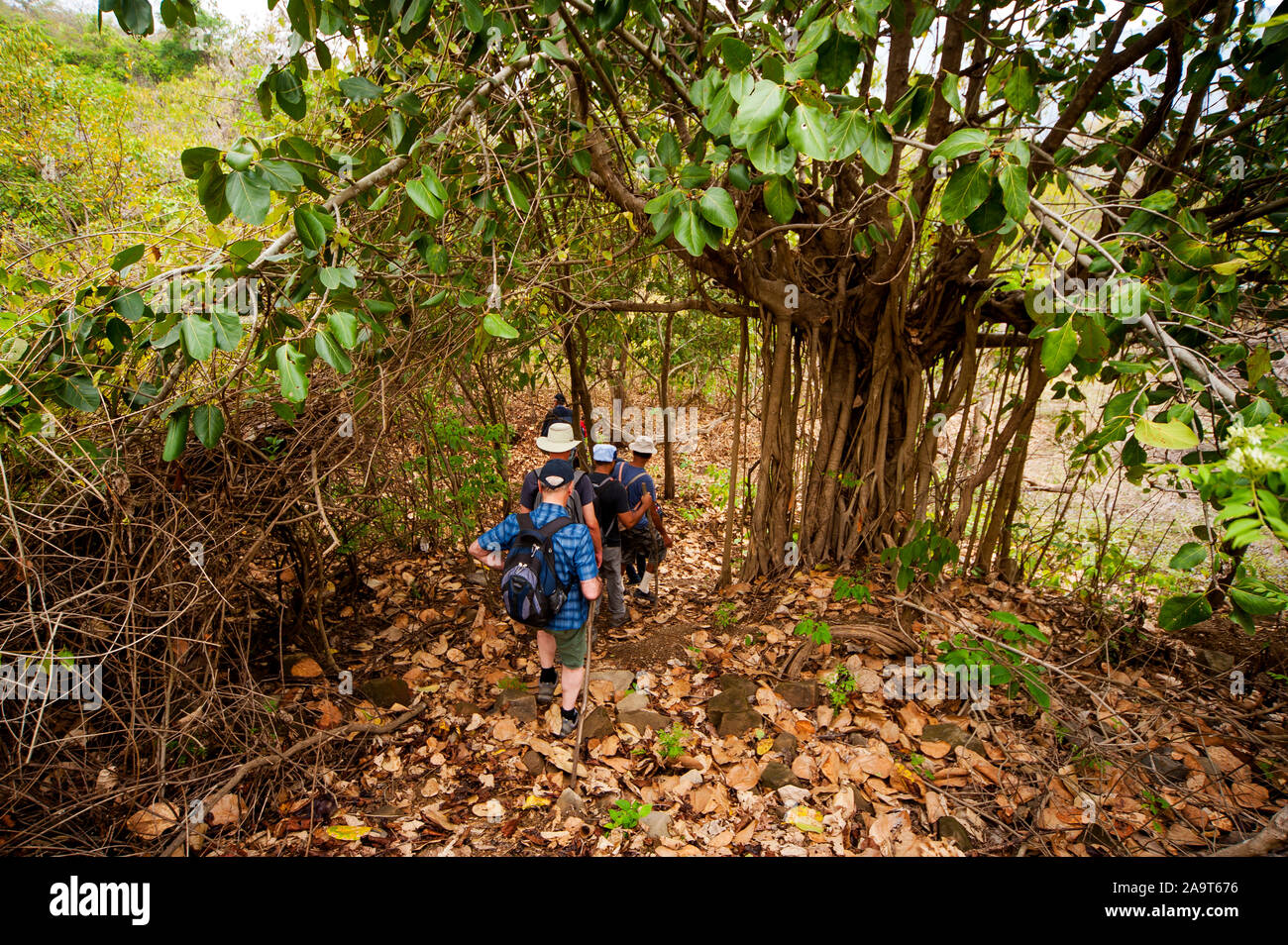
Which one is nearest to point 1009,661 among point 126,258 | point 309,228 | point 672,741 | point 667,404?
point 672,741

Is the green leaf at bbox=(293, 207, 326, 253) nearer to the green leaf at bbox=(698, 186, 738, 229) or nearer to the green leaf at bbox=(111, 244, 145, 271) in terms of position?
the green leaf at bbox=(111, 244, 145, 271)

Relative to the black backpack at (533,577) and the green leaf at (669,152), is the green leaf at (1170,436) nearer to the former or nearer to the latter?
the green leaf at (669,152)

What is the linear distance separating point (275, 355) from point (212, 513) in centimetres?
121

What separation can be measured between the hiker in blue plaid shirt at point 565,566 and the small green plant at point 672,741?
477mm

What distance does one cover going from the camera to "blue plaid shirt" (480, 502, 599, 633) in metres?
2.87

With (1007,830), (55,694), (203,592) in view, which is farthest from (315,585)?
(1007,830)

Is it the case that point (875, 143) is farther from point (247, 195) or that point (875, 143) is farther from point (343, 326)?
point (247, 195)

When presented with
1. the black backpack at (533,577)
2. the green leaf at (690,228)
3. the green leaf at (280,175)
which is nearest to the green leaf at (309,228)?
the green leaf at (280,175)

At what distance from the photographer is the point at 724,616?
13.0 feet

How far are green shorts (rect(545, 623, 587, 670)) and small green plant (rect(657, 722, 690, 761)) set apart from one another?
55cm

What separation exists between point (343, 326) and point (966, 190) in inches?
75.8

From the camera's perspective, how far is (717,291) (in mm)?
6254

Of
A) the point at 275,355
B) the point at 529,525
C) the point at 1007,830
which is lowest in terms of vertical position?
the point at 1007,830

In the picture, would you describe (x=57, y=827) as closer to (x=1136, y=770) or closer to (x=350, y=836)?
(x=350, y=836)
